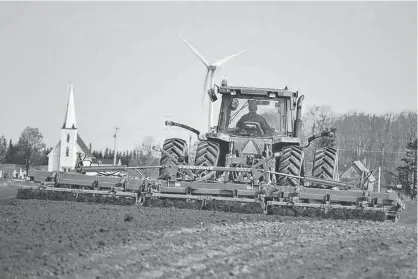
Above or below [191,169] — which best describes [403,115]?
above

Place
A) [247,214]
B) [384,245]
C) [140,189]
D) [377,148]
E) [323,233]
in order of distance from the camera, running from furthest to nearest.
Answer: [377,148] → [140,189] → [247,214] → [323,233] → [384,245]

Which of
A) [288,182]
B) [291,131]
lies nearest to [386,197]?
[288,182]

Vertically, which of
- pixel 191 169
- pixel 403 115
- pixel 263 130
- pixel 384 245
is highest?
pixel 403 115

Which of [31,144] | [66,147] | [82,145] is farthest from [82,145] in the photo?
[31,144]

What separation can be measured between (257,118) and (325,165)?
1836 mm

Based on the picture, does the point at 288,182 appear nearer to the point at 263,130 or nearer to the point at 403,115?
the point at 263,130

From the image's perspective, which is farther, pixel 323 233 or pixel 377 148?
pixel 377 148

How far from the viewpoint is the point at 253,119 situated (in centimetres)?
1597

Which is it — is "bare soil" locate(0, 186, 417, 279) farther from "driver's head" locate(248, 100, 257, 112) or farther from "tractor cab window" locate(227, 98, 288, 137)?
"driver's head" locate(248, 100, 257, 112)

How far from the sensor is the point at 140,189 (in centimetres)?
1415

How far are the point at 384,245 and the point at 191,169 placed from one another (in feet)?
20.5

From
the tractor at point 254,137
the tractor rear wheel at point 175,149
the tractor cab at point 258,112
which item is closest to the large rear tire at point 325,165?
the tractor at point 254,137

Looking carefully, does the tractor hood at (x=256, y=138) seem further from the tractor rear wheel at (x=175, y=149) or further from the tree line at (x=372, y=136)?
the tree line at (x=372, y=136)

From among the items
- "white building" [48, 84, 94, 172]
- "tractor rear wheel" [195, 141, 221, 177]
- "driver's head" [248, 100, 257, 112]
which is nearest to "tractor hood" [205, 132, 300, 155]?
"tractor rear wheel" [195, 141, 221, 177]
